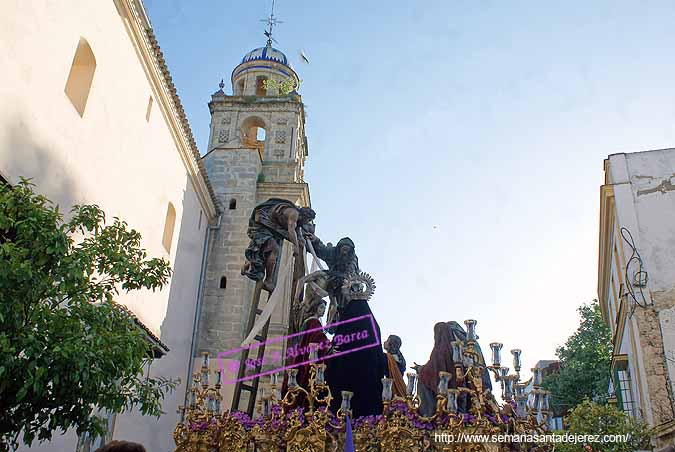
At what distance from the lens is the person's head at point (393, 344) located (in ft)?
29.8

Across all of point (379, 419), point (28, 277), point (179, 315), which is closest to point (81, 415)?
point (28, 277)

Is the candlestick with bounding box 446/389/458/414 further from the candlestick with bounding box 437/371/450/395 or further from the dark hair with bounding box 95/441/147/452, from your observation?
the dark hair with bounding box 95/441/147/452

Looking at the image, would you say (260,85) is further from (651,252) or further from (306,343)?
(306,343)

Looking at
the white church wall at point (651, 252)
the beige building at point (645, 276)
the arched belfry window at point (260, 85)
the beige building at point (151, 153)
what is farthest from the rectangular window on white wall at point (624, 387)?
the arched belfry window at point (260, 85)

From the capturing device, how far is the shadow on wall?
9.16 metres

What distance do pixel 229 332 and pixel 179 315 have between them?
1.95 metres

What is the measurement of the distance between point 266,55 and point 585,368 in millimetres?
18670

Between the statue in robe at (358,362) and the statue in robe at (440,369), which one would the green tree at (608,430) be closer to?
the statue in robe at (440,369)

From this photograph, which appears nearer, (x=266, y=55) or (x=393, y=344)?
(x=393, y=344)

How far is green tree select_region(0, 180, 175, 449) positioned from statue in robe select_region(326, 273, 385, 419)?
2249 mm

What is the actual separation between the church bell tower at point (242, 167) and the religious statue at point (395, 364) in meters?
9.25

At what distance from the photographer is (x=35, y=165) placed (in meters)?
9.90

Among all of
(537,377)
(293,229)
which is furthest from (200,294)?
(537,377)

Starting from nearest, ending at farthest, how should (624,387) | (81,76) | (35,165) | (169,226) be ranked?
Result: 1. (35,165)
2. (81,76)
3. (624,387)
4. (169,226)
